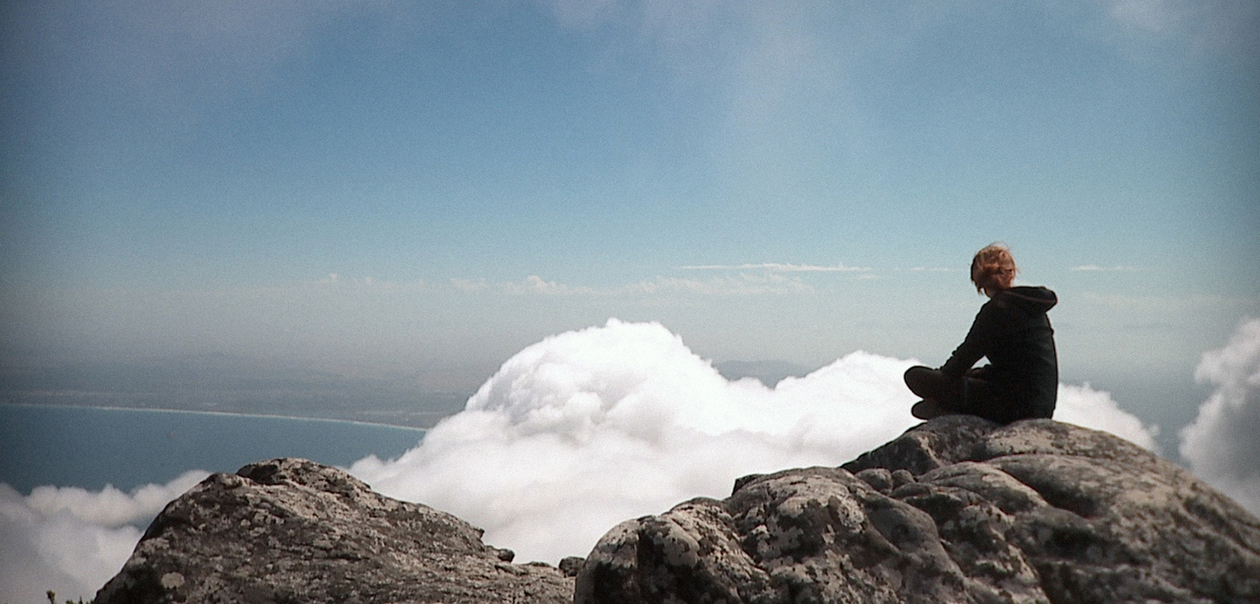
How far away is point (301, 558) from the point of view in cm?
761

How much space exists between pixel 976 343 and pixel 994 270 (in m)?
0.99

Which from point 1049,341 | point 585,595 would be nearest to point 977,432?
point 1049,341

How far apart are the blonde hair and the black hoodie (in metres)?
0.20

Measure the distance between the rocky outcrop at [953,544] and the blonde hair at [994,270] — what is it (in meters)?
3.09

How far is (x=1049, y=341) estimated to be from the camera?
352 inches

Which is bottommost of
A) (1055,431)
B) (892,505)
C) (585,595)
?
(585,595)

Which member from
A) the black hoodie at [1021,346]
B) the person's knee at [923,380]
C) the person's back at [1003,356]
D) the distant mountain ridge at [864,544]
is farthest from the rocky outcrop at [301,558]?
the black hoodie at [1021,346]

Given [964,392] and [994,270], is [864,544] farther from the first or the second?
[994,270]

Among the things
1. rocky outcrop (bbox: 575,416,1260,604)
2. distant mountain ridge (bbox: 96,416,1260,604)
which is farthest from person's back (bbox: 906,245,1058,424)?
rocky outcrop (bbox: 575,416,1260,604)

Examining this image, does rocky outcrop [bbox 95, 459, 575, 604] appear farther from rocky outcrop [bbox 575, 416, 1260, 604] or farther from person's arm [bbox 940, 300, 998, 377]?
person's arm [bbox 940, 300, 998, 377]

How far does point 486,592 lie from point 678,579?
2968mm

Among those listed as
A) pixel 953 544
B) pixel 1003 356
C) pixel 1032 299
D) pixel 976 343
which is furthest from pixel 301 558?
pixel 1032 299

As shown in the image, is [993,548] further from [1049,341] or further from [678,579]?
[1049,341]

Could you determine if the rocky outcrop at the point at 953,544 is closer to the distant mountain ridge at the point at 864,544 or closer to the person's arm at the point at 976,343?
the distant mountain ridge at the point at 864,544
